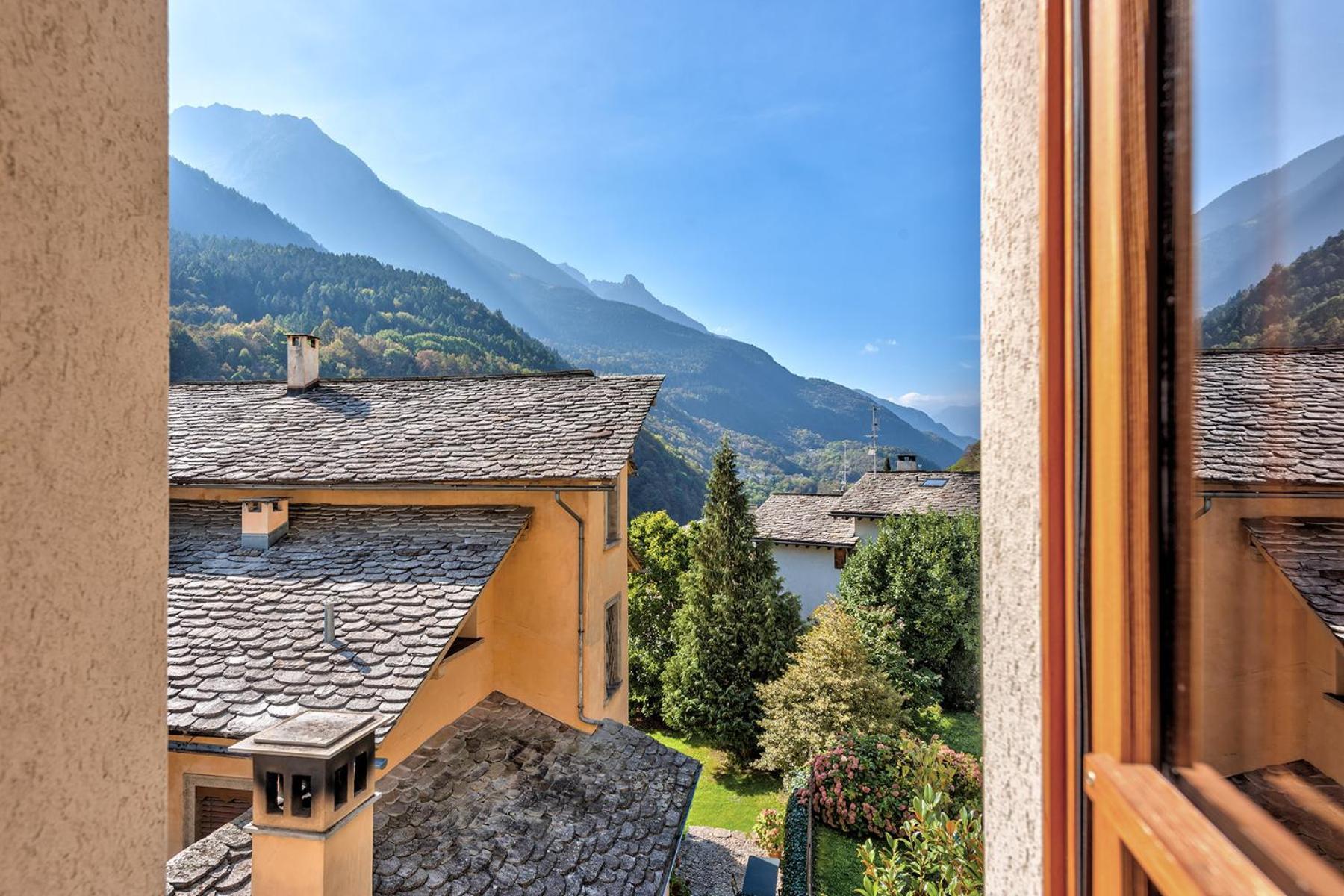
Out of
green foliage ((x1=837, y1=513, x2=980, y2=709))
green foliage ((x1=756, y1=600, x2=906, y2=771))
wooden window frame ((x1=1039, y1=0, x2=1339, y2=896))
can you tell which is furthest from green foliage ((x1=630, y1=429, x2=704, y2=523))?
wooden window frame ((x1=1039, y1=0, x2=1339, y2=896))

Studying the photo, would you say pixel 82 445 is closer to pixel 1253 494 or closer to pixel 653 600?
pixel 1253 494

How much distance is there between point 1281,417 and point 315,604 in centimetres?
817

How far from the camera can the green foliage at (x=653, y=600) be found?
20.8 metres

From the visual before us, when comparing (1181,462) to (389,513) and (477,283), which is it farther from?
(477,283)

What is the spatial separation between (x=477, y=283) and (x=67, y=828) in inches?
7668

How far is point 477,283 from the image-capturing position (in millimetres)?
181000

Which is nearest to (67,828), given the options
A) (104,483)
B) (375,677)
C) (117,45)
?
(104,483)

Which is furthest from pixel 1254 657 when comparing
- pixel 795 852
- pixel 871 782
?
pixel 871 782

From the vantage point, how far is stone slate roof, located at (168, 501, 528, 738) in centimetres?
575

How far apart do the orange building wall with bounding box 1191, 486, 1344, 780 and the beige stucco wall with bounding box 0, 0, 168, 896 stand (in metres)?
1.78

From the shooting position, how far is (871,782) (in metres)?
10.6

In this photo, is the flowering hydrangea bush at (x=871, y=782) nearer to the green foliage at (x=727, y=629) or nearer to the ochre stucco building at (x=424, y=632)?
the ochre stucco building at (x=424, y=632)

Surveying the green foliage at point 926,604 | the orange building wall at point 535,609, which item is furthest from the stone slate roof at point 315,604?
the green foliage at point 926,604

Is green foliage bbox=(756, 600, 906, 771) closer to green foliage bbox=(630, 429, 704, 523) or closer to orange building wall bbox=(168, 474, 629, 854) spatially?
orange building wall bbox=(168, 474, 629, 854)
